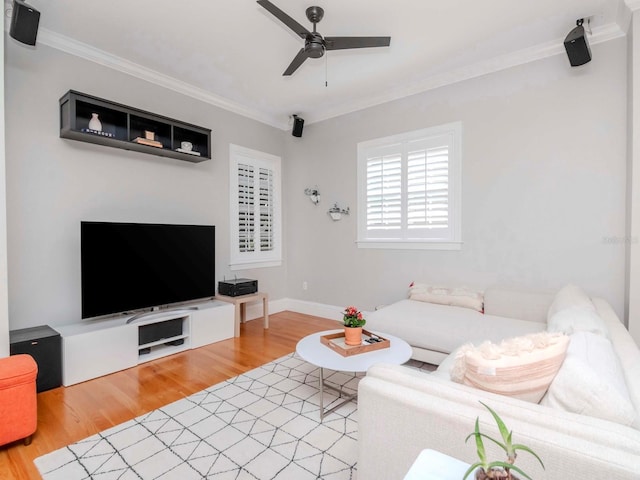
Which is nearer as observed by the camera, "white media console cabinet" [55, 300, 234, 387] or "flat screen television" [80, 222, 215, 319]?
"white media console cabinet" [55, 300, 234, 387]

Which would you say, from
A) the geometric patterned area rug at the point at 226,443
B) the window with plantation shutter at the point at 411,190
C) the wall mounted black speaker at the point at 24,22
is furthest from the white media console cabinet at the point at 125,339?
the wall mounted black speaker at the point at 24,22

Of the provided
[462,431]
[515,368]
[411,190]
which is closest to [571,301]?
[515,368]

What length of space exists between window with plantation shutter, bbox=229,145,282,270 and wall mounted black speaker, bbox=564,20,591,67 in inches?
143

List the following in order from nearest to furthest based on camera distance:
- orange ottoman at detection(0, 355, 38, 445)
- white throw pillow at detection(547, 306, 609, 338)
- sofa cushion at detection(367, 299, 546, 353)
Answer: white throw pillow at detection(547, 306, 609, 338)
orange ottoman at detection(0, 355, 38, 445)
sofa cushion at detection(367, 299, 546, 353)

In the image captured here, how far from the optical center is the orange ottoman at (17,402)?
1.86 m

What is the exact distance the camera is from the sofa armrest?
2.75ft

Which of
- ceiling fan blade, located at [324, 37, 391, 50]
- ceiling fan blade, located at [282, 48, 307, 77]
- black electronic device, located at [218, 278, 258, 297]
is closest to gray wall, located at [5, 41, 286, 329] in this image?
black electronic device, located at [218, 278, 258, 297]

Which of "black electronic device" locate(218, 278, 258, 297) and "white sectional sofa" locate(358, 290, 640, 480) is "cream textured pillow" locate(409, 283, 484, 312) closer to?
"white sectional sofa" locate(358, 290, 640, 480)

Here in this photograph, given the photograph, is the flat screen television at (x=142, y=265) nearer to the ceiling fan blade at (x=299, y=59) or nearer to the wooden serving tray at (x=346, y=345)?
the wooden serving tray at (x=346, y=345)

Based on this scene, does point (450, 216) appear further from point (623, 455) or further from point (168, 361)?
point (168, 361)

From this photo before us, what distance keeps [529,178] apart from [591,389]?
110 inches

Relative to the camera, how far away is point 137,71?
348 cm

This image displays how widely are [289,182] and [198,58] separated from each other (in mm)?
2226

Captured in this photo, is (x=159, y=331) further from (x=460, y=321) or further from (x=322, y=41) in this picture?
(x=322, y=41)
